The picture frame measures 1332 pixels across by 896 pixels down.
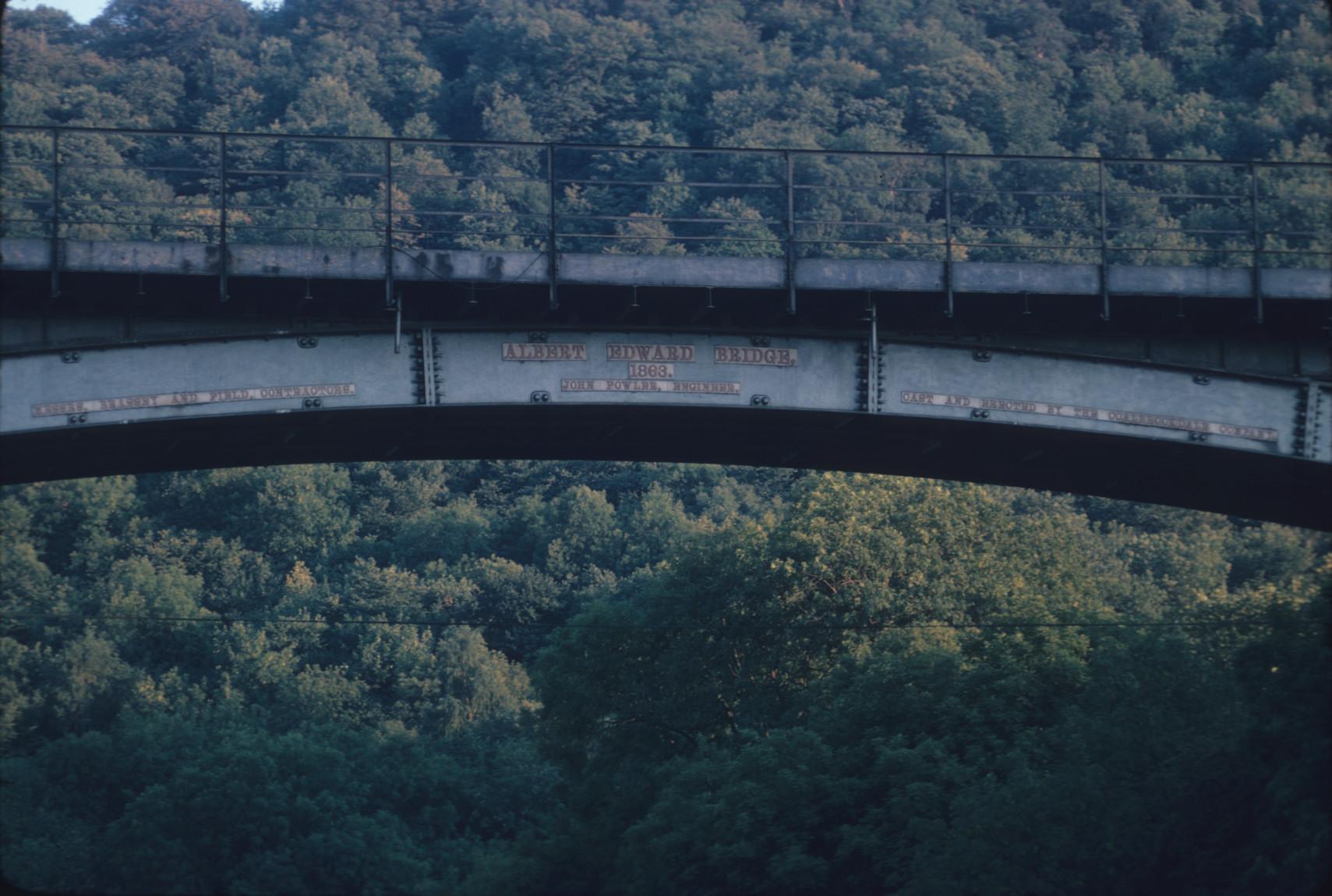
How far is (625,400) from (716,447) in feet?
10.9

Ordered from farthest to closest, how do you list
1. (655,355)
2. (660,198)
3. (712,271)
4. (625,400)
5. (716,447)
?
(660,198) → (716,447) → (655,355) → (625,400) → (712,271)

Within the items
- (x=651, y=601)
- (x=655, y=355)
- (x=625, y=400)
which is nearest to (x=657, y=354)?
(x=655, y=355)

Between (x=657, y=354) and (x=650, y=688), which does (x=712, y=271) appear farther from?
(x=650, y=688)

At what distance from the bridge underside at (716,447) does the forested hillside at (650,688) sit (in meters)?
2.64

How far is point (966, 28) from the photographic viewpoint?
11012cm

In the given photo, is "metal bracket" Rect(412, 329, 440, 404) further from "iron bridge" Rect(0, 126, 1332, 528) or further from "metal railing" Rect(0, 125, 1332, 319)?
"metal railing" Rect(0, 125, 1332, 319)

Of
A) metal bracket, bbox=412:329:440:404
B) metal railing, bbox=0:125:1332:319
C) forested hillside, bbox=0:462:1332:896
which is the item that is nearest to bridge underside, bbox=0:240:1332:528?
metal bracket, bbox=412:329:440:404

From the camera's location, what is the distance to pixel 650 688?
49281 mm

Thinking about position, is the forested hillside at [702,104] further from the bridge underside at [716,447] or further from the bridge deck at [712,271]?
the bridge deck at [712,271]

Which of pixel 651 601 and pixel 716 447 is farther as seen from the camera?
pixel 651 601

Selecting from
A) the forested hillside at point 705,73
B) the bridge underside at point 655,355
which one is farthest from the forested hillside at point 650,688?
the forested hillside at point 705,73

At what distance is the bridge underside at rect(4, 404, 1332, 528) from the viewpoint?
79.1ft

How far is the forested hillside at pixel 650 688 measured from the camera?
103 feet

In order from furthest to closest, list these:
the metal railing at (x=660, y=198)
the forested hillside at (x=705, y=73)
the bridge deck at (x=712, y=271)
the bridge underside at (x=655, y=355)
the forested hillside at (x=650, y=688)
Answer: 1. the forested hillside at (x=705, y=73)
2. the metal railing at (x=660, y=198)
3. the forested hillside at (x=650, y=688)
4. the bridge underside at (x=655, y=355)
5. the bridge deck at (x=712, y=271)
